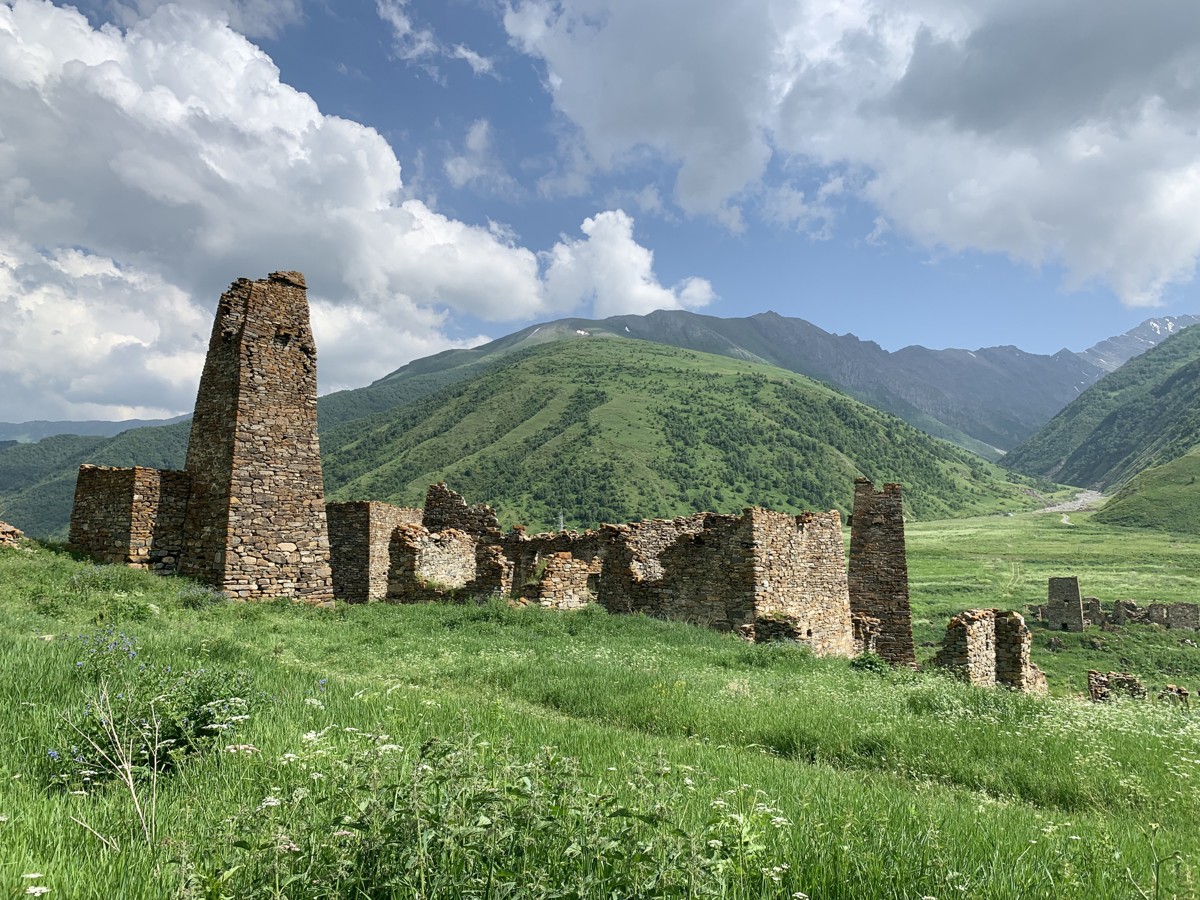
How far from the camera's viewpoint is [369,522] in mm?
23047

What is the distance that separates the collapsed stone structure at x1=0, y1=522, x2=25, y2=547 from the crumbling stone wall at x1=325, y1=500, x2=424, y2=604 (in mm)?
7987

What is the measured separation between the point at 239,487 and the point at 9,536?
6.60 meters

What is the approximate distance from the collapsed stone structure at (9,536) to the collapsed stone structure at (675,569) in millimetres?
8487

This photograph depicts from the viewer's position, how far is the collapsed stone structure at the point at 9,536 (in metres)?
17.1

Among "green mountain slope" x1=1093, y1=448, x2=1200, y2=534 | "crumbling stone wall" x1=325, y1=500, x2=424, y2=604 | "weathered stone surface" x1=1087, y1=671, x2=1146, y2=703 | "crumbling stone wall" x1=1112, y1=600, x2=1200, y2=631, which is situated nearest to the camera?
"crumbling stone wall" x1=325, y1=500, x2=424, y2=604

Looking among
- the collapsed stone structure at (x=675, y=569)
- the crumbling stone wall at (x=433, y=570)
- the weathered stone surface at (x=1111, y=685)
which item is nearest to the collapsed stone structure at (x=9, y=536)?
the collapsed stone structure at (x=675, y=569)

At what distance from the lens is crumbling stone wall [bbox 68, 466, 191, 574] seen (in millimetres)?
17203

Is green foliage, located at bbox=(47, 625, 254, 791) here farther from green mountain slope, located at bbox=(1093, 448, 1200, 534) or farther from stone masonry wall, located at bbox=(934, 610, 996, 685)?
green mountain slope, located at bbox=(1093, 448, 1200, 534)

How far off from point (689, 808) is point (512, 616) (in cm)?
1296

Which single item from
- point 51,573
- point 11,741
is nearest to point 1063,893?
point 11,741

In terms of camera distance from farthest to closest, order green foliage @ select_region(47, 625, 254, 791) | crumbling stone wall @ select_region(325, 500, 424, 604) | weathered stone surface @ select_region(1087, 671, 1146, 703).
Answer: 1. weathered stone surface @ select_region(1087, 671, 1146, 703)
2. crumbling stone wall @ select_region(325, 500, 424, 604)
3. green foliage @ select_region(47, 625, 254, 791)

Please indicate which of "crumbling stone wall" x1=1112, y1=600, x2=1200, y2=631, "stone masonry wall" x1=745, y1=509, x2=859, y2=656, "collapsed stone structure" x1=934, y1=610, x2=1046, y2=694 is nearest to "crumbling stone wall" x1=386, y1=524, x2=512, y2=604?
"stone masonry wall" x1=745, y1=509, x2=859, y2=656

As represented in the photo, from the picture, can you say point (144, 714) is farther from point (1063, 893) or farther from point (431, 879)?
point (1063, 893)

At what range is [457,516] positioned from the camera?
27203 millimetres
